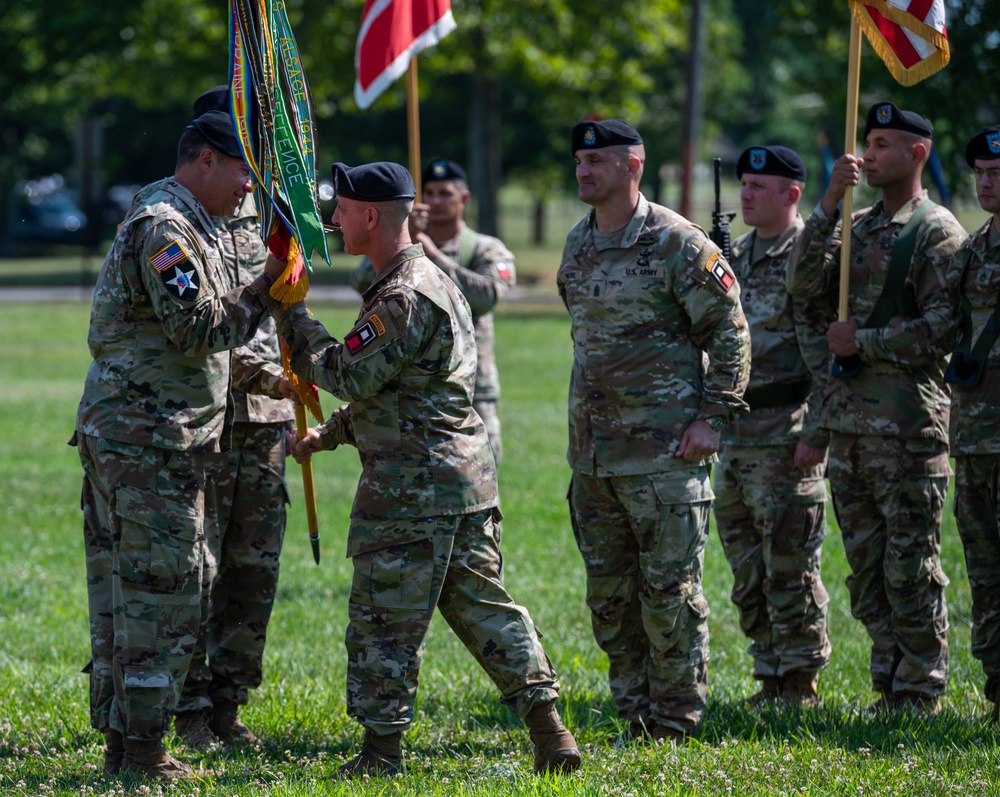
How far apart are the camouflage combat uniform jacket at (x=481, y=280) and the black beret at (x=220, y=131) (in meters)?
2.35

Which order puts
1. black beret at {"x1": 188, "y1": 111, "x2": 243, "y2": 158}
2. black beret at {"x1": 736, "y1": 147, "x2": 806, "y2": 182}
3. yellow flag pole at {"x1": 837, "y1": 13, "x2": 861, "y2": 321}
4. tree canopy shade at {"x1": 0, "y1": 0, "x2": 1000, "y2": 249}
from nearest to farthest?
black beret at {"x1": 188, "y1": 111, "x2": 243, "y2": 158}, yellow flag pole at {"x1": 837, "y1": 13, "x2": 861, "y2": 321}, black beret at {"x1": 736, "y1": 147, "x2": 806, "y2": 182}, tree canopy shade at {"x1": 0, "y1": 0, "x2": 1000, "y2": 249}

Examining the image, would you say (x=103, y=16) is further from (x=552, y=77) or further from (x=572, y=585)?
(x=572, y=585)

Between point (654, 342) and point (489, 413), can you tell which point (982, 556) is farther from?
point (489, 413)

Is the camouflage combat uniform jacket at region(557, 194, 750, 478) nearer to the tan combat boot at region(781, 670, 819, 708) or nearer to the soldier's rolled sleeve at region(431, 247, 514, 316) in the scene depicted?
the tan combat boot at region(781, 670, 819, 708)

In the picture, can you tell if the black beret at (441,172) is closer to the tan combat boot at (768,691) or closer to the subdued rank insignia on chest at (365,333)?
the subdued rank insignia on chest at (365,333)


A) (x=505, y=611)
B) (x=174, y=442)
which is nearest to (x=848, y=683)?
(x=505, y=611)

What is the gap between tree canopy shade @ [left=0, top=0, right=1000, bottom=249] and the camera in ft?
68.9

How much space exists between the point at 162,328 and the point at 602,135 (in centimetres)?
209

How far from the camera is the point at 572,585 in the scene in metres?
9.25

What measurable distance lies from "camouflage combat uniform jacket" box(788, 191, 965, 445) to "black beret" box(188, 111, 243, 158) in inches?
108

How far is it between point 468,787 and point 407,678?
1.67 feet

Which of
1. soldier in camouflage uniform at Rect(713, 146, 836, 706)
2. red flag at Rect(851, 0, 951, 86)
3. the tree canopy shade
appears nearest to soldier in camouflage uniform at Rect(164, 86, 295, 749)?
soldier in camouflage uniform at Rect(713, 146, 836, 706)

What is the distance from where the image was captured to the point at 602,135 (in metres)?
6.01

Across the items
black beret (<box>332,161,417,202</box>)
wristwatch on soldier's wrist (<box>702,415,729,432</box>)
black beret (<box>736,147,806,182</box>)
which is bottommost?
wristwatch on soldier's wrist (<box>702,415,729,432</box>)
